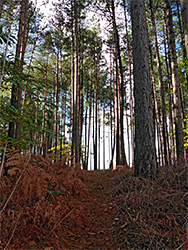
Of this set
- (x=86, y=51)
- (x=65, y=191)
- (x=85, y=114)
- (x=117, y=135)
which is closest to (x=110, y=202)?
(x=65, y=191)

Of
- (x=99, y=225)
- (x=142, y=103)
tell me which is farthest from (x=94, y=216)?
(x=142, y=103)

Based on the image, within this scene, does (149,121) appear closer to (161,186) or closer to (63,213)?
(161,186)

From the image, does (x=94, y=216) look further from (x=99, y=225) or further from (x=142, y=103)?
(x=142, y=103)

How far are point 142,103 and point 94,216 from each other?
3.23 m

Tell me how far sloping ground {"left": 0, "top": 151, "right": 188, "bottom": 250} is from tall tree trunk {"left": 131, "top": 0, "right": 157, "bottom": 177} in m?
0.55

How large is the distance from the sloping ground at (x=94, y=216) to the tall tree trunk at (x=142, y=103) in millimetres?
555

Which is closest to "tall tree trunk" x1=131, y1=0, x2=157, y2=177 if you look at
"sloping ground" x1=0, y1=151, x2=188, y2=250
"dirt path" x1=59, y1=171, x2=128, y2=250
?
"sloping ground" x1=0, y1=151, x2=188, y2=250

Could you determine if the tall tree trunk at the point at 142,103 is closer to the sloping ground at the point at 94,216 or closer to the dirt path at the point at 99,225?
the sloping ground at the point at 94,216

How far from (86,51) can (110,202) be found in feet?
47.5

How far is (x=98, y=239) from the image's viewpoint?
295 cm

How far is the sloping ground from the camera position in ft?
8.64

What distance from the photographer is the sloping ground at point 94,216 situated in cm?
263

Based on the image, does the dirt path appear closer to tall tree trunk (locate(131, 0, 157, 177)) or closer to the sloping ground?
the sloping ground

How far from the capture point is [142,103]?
17.4 ft
